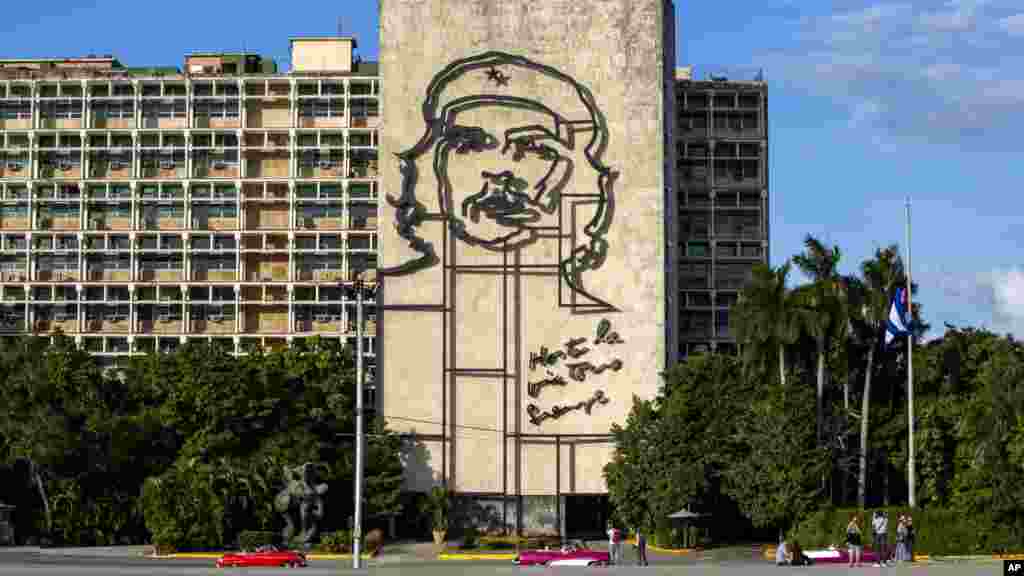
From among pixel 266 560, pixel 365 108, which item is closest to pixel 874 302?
pixel 266 560

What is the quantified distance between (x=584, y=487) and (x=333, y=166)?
123ft

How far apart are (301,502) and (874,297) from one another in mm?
35581

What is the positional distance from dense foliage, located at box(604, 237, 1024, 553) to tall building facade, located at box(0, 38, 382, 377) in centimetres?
3626

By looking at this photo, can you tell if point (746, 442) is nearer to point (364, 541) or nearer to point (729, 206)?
point (364, 541)

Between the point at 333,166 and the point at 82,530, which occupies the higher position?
the point at 333,166

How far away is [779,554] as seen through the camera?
236ft

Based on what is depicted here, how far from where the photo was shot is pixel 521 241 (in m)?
106

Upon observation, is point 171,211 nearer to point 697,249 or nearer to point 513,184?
point 513,184

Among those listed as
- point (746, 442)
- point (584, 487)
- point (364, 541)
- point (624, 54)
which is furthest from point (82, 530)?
point (624, 54)

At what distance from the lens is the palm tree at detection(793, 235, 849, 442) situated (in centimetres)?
9388

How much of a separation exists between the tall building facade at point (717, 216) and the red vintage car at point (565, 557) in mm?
40679

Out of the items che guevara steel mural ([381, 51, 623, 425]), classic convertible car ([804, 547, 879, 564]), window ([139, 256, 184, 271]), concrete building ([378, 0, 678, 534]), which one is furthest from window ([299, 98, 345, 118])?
classic convertible car ([804, 547, 879, 564])

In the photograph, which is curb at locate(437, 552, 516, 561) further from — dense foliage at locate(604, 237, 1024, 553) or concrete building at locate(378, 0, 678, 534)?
concrete building at locate(378, 0, 678, 534)

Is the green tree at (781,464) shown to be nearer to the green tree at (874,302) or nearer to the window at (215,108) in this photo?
the green tree at (874,302)
